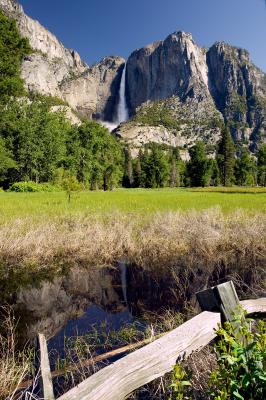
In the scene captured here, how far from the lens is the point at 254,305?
345 centimetres

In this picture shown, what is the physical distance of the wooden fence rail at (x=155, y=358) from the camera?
2252mm

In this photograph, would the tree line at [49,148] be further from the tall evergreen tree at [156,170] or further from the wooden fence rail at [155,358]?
the wooden fence rail at [155,358]

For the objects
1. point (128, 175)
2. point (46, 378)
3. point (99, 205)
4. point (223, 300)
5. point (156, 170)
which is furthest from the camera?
point (128, 175)

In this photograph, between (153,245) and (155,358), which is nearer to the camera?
(155,358)

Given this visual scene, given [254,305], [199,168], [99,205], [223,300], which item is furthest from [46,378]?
[199,168]

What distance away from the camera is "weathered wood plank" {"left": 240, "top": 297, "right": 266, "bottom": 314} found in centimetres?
338

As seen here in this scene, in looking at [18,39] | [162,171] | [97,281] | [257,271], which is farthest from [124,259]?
[162,171]

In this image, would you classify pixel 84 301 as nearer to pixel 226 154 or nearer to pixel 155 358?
pixel 155 358

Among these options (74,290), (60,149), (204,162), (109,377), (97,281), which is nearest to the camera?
(109,377)

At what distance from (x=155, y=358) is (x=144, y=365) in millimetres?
116

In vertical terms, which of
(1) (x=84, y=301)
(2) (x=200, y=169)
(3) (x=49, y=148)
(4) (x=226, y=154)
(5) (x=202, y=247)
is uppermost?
(4) (x=226, y=154)

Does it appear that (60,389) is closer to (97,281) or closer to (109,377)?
(109,377)

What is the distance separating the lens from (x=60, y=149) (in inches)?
2427

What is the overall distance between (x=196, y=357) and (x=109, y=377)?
2.16 metres
